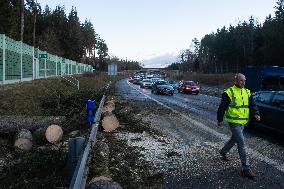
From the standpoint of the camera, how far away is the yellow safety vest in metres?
8.55

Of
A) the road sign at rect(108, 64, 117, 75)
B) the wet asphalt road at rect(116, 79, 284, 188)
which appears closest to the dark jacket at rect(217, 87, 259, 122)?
the wet asphalt road at rect(116, 79, 284, 188)

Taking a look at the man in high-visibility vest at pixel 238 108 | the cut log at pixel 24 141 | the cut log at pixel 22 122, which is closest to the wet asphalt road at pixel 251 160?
the man in high-visibility vest at pixel 238 108

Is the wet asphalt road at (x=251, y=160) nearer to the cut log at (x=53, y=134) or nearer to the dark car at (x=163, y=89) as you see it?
the cut log at (x=53, y=134)

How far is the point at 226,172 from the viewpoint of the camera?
8.19 m

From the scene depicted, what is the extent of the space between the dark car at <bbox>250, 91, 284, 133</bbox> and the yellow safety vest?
3.94 metres

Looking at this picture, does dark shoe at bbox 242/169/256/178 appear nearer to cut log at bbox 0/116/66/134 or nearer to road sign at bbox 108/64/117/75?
cut log at bbox 0/116/66/134

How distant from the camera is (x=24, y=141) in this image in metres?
10.9

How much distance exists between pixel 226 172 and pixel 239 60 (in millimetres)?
109536

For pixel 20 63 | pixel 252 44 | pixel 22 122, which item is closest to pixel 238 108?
pixel 22 122

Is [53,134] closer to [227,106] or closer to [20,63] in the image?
[227,106]

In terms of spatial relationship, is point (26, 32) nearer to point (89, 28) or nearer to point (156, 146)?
point (156, 146)

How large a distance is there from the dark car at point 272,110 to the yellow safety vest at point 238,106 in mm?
3938

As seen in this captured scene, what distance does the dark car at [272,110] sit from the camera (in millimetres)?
12312

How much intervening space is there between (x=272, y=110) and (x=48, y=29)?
78.1m
